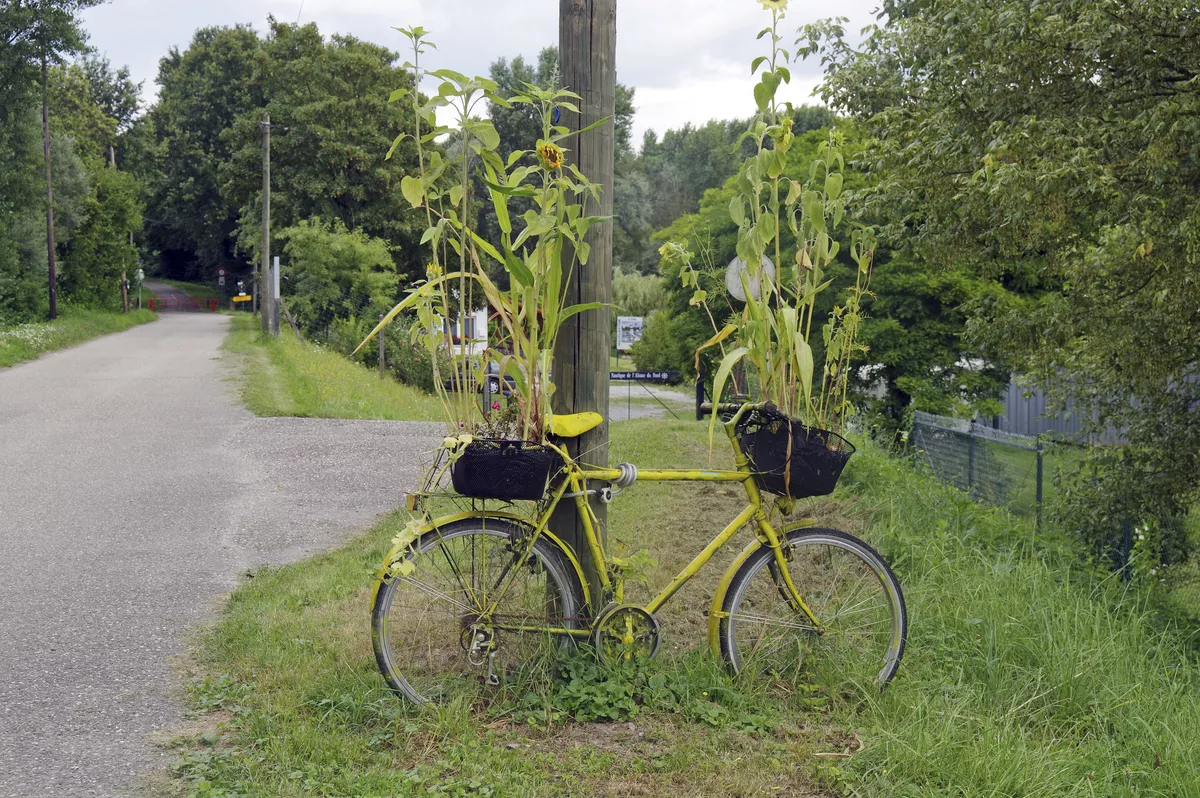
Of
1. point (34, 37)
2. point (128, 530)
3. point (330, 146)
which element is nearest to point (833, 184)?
point (128, 530)

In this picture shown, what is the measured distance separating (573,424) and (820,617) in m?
1.20

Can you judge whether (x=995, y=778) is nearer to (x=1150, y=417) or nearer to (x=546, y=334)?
(x=546, y=334)

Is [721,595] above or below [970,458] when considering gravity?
above

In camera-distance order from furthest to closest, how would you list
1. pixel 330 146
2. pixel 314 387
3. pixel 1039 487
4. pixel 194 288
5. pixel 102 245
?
pixel 194 288, pixel 102 245, pixel 330 146, pixel 314 387, pixel 1039 487

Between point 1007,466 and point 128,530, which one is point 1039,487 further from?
point 128,530

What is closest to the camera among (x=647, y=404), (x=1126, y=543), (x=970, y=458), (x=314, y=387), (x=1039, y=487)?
(x=1126, y=543)

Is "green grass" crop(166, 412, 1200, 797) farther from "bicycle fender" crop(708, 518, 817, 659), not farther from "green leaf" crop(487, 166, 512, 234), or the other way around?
"green leaf" crop(487, 166, 512, 234)

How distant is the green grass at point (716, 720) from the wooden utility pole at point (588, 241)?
0.39m

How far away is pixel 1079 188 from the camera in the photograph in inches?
305

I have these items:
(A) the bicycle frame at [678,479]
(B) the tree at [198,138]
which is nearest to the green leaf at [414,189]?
(A) the bicycle frame at [678,479]

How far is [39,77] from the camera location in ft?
106

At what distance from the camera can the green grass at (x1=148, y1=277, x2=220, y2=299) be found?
6706 centimetres

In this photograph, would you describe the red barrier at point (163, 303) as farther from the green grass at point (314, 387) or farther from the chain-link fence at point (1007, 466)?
the chain-link fence at point (1007, 466)

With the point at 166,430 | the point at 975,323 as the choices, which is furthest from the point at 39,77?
the point at 975,323
